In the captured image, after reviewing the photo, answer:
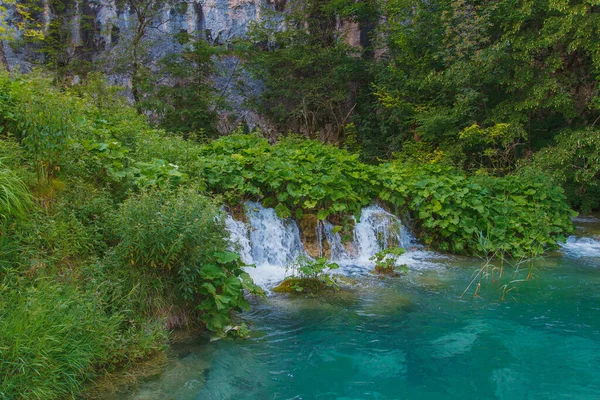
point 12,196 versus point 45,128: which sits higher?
point 45,128

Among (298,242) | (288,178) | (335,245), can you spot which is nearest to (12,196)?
(288,178)

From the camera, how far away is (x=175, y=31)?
720 inches

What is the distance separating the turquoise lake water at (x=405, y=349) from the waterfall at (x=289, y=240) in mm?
1423

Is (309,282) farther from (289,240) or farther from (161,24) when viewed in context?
(161,24)

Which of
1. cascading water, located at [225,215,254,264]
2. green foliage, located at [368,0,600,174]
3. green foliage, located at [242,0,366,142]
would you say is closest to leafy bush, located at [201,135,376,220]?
cascading water, located at [225,215,254,264]

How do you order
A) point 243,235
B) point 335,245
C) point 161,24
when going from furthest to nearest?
point 161,24
point 335,245
point 243,235

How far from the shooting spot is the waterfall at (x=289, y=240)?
7520mm

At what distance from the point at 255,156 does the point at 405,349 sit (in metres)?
4.78

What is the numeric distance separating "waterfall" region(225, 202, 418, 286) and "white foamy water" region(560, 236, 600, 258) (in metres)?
3.20

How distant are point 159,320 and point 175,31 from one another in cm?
1629

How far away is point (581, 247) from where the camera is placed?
9422 millimetres

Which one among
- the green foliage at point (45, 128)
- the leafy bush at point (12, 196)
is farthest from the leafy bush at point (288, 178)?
the leafy bush at point (12, 196)

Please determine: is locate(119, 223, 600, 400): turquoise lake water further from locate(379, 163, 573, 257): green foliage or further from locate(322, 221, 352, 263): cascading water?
locate(379, 163, 573, 257): green foliage

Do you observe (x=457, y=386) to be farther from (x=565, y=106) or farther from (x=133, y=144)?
(x=565, y=106)
